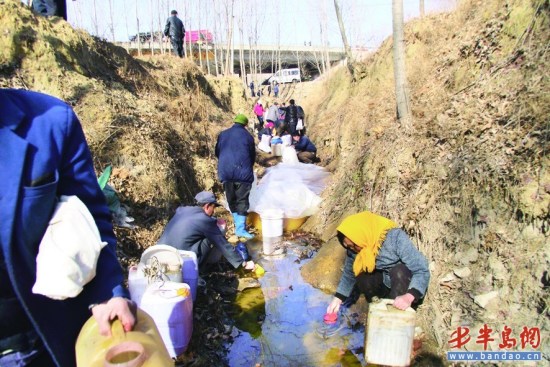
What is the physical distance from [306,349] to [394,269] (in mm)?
1194

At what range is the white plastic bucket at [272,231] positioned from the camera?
257 inches

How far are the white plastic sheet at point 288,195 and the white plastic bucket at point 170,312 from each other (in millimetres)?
3294

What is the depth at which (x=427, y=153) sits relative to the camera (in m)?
5.34

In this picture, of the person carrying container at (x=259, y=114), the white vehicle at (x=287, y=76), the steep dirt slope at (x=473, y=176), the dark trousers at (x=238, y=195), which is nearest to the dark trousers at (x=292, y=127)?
the person carrying container at (x=259, y=114)

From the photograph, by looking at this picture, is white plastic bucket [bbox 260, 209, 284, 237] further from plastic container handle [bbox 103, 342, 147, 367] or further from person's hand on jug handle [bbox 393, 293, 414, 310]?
plastic container handle [bbox 103, 342, 147, 367]

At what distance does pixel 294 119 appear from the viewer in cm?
1433

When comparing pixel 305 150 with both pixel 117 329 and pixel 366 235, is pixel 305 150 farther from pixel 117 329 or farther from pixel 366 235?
pixel 117 329

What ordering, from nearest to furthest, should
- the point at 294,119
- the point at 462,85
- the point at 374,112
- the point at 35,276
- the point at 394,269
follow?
the point at 35,276 < the point at 394,269 < the point at 462,85 < the point at 374,112 < the point at 294,119

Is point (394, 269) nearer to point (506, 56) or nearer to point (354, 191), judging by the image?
point (354, 191)

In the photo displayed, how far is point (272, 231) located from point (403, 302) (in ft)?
11.4

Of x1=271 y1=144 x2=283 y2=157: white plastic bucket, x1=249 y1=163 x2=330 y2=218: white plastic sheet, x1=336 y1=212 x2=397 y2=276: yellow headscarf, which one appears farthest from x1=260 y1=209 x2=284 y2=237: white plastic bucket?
x1=271 y1=144 x2=283 y2=157: white plastic bucket

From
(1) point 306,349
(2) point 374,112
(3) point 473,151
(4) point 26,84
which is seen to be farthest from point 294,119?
(1) point 306,349

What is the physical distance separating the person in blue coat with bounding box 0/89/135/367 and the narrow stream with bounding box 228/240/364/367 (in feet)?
9.19

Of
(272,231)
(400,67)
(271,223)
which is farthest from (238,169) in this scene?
(400,67)
